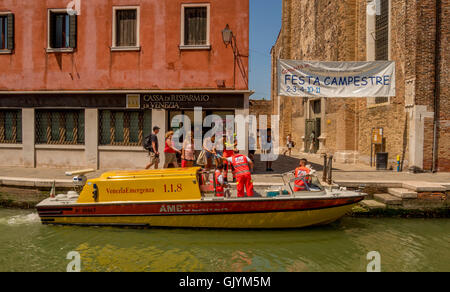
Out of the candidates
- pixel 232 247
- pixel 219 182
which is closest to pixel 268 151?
pixel 219 182

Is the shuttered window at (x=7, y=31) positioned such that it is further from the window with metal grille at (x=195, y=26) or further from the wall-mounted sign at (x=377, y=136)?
the wall-mounted sign at (x=377, y=136)

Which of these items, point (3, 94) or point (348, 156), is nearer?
point (3, 94)

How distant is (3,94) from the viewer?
14797 millimetres

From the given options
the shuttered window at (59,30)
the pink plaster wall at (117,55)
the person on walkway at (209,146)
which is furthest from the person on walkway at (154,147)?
the shuttered window at (59,30)

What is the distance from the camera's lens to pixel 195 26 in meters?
13.7

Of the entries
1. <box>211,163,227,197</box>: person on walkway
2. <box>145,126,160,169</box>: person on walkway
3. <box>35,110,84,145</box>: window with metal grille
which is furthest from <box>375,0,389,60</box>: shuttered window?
<box>35,110,84,145</box>: window with metal grille

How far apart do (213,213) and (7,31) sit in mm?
11887

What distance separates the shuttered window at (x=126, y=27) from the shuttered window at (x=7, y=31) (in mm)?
4242

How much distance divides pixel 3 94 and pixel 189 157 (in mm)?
8612

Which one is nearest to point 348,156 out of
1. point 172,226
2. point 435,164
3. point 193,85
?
point 435,164

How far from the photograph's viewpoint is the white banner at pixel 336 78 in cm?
1370

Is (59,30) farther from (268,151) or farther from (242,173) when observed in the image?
(242,173)

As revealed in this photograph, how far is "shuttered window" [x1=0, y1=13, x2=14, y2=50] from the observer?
14648mm
